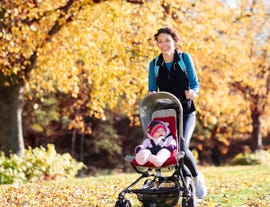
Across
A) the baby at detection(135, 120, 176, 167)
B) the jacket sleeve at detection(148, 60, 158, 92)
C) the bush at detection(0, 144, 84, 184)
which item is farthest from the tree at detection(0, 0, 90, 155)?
the baby at detection(135, 120, 176, 167)

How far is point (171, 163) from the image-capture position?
447 centimetres

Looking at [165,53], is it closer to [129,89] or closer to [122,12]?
[122,12]

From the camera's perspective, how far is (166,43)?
5.01m

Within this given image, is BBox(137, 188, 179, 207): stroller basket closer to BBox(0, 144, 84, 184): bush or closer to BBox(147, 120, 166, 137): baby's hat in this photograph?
BBox(147, 120, 166, 137): baby's hat

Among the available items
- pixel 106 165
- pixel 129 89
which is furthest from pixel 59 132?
pixel 129 89

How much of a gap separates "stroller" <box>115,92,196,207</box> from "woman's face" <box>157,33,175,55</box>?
1.58ft

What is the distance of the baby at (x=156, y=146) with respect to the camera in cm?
446

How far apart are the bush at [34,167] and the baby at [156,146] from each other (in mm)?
7710

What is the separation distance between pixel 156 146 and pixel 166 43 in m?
1.08

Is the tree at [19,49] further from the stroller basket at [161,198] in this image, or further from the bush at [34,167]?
the stroller basket at [161,198]

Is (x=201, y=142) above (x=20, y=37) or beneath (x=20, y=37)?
beneath

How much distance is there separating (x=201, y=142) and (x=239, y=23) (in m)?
8.72

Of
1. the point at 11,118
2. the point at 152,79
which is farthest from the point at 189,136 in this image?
the point at 11,118

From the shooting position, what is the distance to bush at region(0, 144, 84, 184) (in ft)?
38.8
